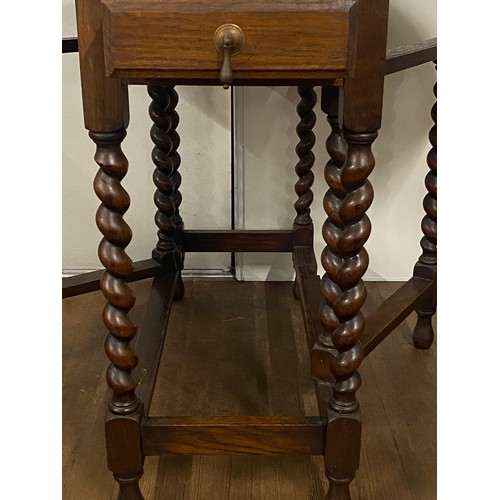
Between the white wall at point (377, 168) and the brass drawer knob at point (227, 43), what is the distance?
0.92 m

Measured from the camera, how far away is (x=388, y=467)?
136 cm

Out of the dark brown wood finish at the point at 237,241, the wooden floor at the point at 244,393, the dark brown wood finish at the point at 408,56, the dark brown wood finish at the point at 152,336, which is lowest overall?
the wooden floor at the point at 244,393

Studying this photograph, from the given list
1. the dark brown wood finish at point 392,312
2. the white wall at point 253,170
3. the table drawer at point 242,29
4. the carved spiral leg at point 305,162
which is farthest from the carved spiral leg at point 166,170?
the table drawer at point 242,29

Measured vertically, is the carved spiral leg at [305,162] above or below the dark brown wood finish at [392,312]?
above

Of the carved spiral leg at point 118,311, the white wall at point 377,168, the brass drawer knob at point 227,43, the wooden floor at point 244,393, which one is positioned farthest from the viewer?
the white wall at point 377,168

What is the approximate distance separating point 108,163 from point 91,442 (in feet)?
1.84

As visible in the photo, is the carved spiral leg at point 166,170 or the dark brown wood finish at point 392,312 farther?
the carved spiral leg at point 166,170

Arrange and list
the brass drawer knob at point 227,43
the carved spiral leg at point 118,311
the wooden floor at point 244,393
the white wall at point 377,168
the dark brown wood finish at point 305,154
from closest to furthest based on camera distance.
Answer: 1. the brass drawer knob at point 227,43
2. the carved spiral leg at point 118,311
3. the wooden floor at point 244,393
4. the dark brown wood finish at point 305,154
5. the white wall at point 377,168

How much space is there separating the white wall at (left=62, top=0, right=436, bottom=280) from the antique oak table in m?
0.28

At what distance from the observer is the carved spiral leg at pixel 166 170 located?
1.75 metres

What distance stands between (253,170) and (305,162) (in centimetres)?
18

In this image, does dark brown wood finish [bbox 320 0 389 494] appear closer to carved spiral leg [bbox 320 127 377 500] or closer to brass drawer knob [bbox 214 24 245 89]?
carved spiral leg [bbox 320 127 377 500]

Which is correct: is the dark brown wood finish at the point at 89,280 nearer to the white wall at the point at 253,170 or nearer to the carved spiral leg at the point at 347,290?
the white wall at the point at 253,170

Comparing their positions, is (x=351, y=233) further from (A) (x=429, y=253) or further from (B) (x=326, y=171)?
(A) (x=429, y=253)
